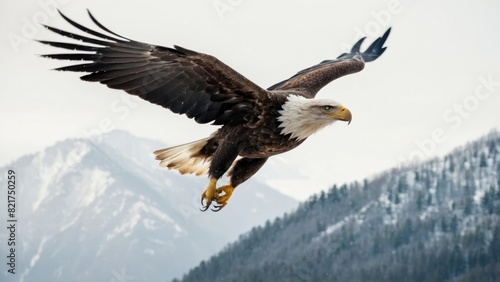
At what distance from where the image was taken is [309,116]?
30.3 feet

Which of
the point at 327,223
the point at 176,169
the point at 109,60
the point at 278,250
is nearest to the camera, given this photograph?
the point at 109,60

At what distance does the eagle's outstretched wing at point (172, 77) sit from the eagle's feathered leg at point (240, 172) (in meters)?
0.67

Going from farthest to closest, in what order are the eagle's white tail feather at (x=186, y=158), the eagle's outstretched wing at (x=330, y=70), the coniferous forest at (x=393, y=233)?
the coniferous forest at (x=393, y=233), the eagle's outstretched wing at (x=330, y=70), the eagle's white tail feather at (x=186, y=158)

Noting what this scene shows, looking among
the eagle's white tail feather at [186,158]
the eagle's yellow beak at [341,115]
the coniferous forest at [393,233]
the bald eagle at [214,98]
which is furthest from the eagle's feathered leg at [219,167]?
the coniferous forest at [393,233]

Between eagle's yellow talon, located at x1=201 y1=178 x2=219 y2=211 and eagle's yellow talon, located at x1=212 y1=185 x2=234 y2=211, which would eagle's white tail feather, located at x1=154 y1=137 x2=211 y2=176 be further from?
eagle's yellow talon, located at x1=201 y1=178 x2=219 y2=211

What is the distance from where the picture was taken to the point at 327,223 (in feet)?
552

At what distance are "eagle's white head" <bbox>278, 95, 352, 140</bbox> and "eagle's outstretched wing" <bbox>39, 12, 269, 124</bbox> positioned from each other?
31 centimetres

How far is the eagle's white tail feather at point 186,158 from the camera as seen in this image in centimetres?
1019

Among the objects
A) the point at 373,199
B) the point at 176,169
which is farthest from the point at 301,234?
the point at 176,169

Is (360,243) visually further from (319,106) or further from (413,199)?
(319,106)

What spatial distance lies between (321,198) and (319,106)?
166368 millimetres

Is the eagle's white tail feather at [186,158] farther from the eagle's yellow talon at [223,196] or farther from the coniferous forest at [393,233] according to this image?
the coniferous forest at [393,233]

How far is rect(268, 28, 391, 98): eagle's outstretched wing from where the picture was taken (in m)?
11.1

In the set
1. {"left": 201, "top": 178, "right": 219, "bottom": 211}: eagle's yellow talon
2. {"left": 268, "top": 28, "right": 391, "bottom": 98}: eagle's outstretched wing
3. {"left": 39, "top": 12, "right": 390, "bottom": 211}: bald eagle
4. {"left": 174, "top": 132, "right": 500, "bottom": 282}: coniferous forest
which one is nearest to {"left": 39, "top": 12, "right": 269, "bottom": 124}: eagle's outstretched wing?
{"left": 39, "top": 12, "right": 390, "bottom": 211}: bald eagle
